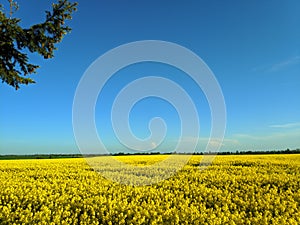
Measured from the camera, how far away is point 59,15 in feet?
58.0

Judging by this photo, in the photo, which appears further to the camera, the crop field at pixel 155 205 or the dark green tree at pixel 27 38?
the dark green tree at pixel 27 38

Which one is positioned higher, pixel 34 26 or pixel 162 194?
pixel 34 26

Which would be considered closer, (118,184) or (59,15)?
(118,184)

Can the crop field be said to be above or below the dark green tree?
below

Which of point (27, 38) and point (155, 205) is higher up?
point (27, 38)

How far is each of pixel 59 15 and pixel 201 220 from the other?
1457 centimetres

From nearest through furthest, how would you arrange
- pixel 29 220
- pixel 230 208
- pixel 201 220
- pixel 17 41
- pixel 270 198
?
1. pixel 201 220
2. pixel 29 220
3. pixel 230 208
4. pixel 270 198
5. pixel 17 41

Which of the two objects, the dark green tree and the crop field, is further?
the dark green tree

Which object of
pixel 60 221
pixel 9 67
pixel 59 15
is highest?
pixel 59 15

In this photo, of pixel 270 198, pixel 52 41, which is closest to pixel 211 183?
pixel 270 198

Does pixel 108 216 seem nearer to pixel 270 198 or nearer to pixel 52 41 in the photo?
pixel 270 198

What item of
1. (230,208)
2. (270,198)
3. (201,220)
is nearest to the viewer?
(201,220)

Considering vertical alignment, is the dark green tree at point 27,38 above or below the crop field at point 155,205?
above

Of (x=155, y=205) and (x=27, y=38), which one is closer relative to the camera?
(x=155, y=205)
